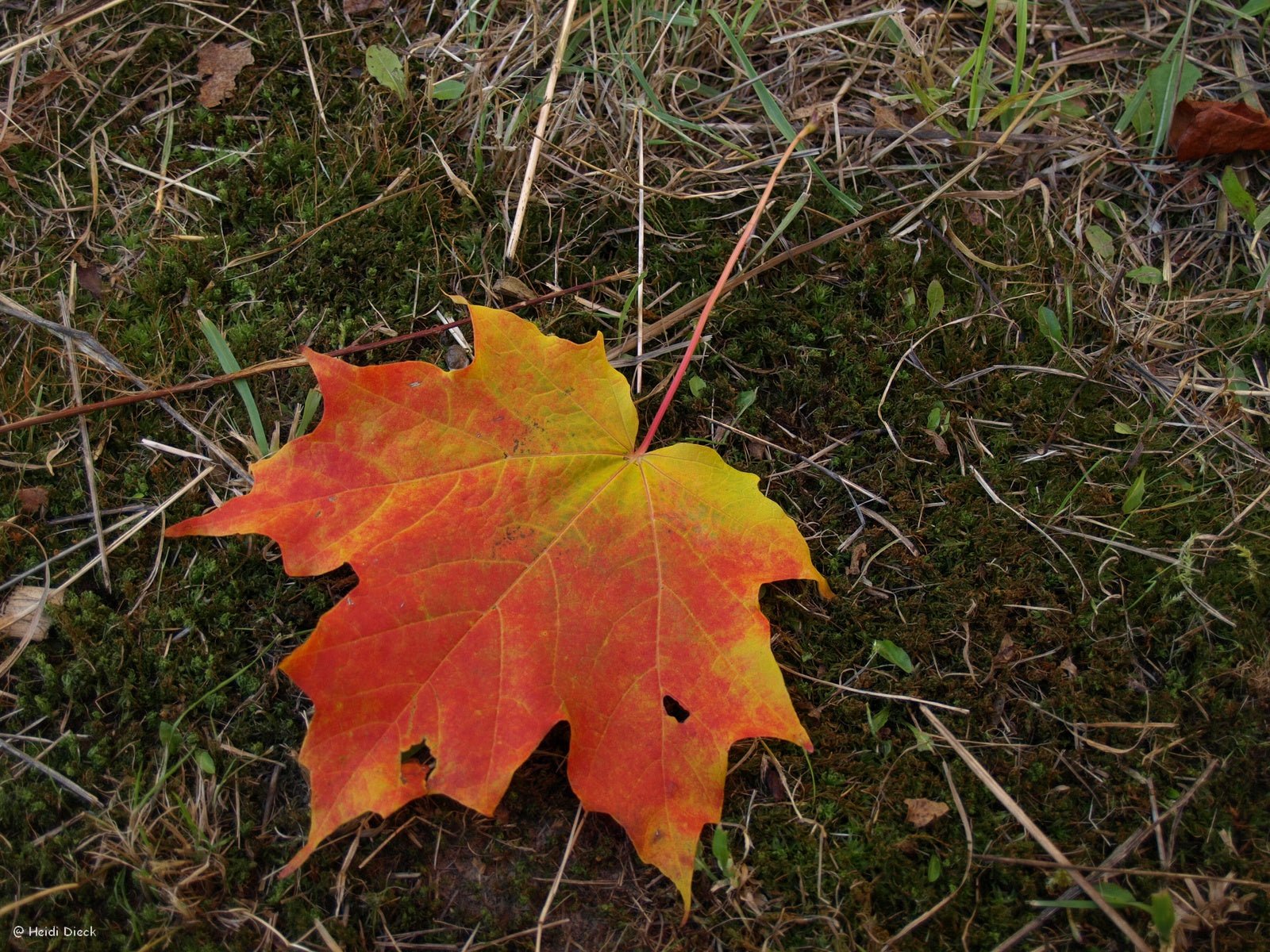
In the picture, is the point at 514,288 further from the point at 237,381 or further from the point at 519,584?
the point at 519,584

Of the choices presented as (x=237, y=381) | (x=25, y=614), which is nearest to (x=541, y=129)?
(x=237, y=381)

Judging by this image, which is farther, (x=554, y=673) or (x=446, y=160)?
(x=446, y=160)

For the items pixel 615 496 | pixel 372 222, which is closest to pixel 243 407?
pixel 372 222

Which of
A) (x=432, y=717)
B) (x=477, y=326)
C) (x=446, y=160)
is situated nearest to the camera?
(x=432, y=717)

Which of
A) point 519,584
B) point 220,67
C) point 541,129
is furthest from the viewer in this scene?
point 220,67

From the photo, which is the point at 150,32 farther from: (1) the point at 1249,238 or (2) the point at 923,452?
(1) the point at 1249,238

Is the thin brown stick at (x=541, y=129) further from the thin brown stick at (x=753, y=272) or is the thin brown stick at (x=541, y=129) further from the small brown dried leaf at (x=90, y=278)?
the small brown dried leaf at (x=90, y=278)

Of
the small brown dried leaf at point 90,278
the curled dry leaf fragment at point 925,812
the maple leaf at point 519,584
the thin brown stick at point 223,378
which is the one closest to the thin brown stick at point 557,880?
the maple leaf at point 519,584
